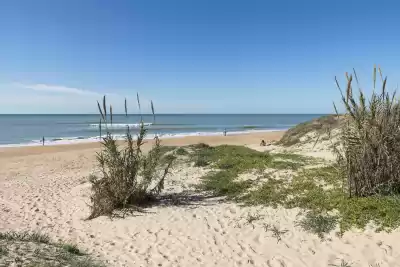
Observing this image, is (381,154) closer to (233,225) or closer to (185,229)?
(233,225)

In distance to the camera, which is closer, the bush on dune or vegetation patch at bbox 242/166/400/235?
vegetation patch at bbox 242/166/400/235

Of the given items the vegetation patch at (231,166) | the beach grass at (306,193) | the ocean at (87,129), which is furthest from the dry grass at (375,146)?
the ocean at (87,129)

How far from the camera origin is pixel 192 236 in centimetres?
589

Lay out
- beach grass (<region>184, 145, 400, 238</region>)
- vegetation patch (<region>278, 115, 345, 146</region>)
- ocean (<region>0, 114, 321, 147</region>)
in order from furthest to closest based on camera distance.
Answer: ocean (<region>0, 114, 321, 147</region>) → vegetation patch (<region>278, 115, 345, 146</region>) → beach grass (<region>184, 145, 400, 238</region>)

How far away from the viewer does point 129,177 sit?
24.6 feet

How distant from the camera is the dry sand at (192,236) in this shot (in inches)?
194

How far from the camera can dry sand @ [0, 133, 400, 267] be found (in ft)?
16.1

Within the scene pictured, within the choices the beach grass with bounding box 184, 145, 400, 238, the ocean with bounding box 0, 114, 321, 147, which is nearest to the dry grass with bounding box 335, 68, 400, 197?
the beach grass with bounding box 184, 145, 400, 238

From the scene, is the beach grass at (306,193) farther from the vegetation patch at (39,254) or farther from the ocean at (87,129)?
the vegetation patch at (39,254)

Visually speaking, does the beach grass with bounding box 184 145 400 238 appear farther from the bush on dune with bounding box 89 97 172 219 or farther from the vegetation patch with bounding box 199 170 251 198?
the bush on dune with bounding box 89 97 172 219

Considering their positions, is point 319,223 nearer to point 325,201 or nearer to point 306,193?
point 325,201

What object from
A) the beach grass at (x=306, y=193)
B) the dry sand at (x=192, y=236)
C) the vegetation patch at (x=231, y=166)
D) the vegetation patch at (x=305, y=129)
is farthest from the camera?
the vegetation patch at (x=305, y=129)

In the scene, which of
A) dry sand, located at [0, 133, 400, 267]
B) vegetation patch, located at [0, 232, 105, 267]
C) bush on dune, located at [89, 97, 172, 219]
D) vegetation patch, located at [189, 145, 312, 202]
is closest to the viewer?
vegetation patch, located at [0, 232, 105, 267]

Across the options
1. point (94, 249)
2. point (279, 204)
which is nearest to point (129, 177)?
point (94, 249)
